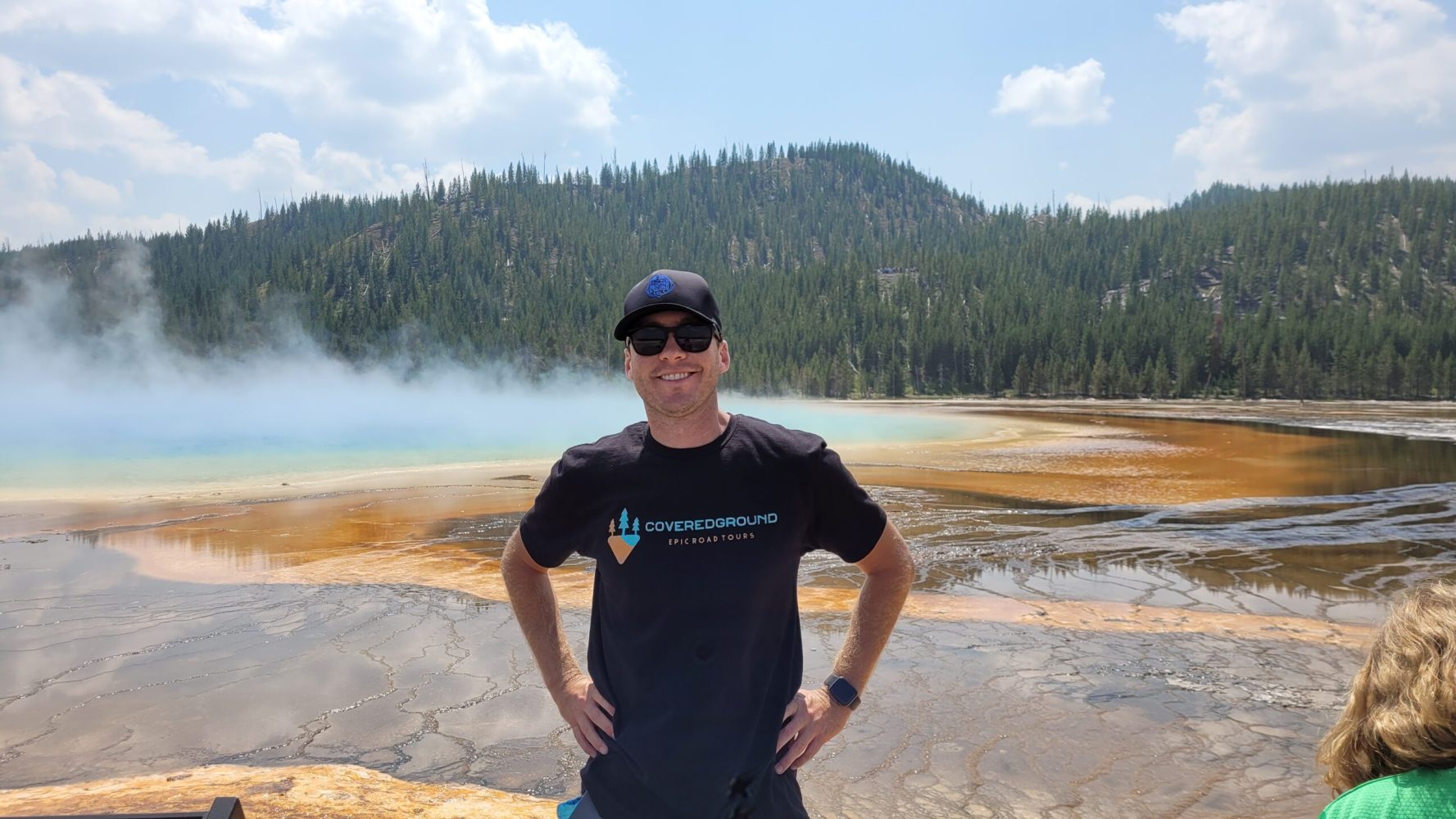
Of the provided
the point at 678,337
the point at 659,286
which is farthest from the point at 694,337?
the point at 659,286

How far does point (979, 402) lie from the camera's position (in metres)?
86.2

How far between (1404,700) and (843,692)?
130 centimetres

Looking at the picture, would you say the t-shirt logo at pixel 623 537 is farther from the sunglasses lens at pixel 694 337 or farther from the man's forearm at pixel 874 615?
the man's forearm at pixel 874 615

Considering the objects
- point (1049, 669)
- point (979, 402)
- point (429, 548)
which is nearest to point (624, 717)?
point (1049, 669)

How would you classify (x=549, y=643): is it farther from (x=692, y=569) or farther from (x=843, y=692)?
(x=843, y=692)

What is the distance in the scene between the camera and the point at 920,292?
4909 inches

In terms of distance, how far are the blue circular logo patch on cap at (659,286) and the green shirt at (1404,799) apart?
1.81 meters

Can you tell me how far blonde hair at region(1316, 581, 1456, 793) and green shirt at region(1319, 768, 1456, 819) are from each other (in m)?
0.03

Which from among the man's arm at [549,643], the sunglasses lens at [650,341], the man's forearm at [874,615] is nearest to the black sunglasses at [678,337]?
the sunglasses lens at [650,341]

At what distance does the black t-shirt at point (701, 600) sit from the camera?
2236 millimetres

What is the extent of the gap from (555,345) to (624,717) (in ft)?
360

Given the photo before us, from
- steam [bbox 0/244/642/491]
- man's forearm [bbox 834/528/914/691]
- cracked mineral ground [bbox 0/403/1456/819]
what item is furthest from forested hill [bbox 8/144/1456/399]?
man's forearm [bbox 834/528/914/691]

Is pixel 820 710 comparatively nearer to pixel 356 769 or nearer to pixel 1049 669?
pixel 356 769

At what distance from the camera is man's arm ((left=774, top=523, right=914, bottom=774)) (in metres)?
2.39
